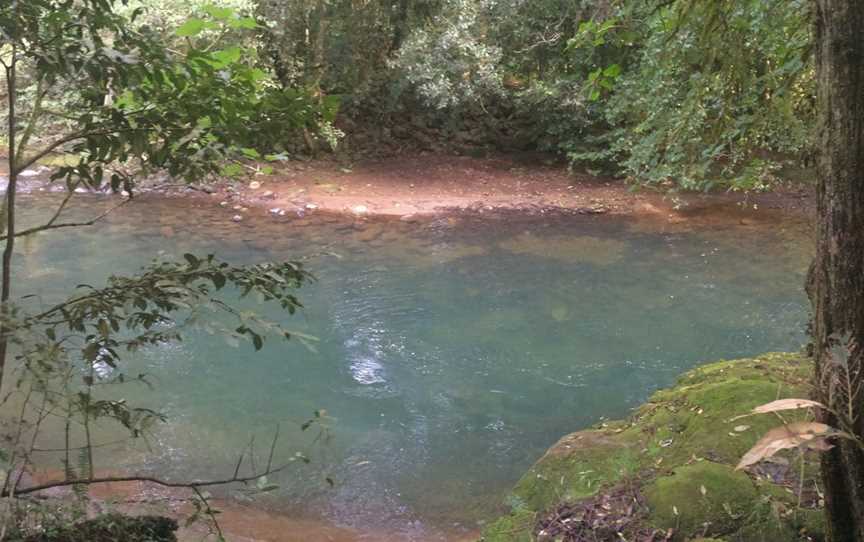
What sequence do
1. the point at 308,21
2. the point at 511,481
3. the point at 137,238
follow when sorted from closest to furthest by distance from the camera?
the point at 511,481
the point at 137,238
the point at 308,21

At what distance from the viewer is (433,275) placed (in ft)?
30.8

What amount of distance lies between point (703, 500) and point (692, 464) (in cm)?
34

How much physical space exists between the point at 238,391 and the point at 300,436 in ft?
3.24

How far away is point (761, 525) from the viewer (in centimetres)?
251

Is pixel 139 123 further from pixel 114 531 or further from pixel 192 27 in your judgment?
pixel 114 531

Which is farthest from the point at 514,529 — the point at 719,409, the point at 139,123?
the point at 139,123

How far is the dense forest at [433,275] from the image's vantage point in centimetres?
198

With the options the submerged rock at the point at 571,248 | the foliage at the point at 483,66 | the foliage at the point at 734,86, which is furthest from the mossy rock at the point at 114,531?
the submerged rock at the point at 571,248

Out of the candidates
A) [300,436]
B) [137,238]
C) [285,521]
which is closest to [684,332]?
[300,436]

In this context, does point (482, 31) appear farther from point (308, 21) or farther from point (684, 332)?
point (684, 332)

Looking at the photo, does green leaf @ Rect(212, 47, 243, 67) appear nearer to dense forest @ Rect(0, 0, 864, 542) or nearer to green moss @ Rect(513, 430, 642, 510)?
dense forest @ Rect(0, 0, 864, 542)

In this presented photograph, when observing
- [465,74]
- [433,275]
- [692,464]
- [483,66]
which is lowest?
[433,275]

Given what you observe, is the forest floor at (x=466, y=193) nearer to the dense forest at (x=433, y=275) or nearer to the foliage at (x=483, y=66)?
the dense forest at (x=433, y=275)

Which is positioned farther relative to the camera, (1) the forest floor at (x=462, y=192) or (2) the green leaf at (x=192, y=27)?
(1) the forest floor at (x=462, y=192)
